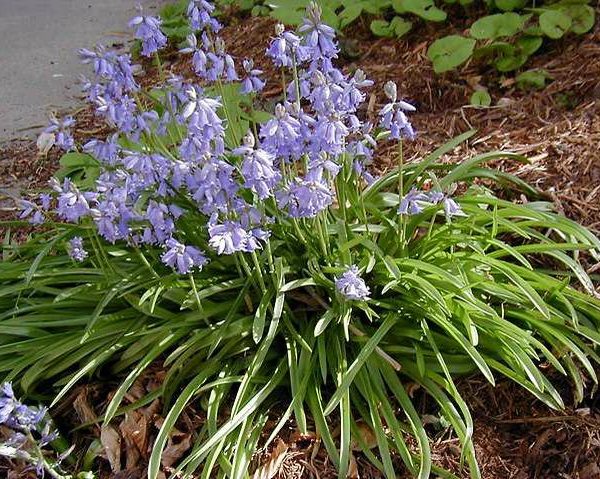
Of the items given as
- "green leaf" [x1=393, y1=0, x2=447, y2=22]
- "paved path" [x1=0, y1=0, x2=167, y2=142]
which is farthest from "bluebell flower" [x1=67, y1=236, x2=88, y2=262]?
"green leaf" [x1=393, y1=0, x2=447, y2=22]

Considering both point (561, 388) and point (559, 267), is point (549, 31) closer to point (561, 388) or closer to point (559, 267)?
point (559, 267)

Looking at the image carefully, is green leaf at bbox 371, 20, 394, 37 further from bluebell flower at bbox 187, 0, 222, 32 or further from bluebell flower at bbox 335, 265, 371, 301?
bluebell flower at bbox 335, 265, 371, 301

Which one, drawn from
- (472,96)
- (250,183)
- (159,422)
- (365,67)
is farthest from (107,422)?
(365,67)

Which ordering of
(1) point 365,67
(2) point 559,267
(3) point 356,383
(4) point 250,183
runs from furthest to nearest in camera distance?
(1) point 365,67
(2) point 559,267
(3) point 356,383
(4) point 250,183

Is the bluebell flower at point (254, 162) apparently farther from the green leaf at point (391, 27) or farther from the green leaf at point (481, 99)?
the green leaf at point (391, 27)

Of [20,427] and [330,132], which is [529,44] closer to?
[330,132]

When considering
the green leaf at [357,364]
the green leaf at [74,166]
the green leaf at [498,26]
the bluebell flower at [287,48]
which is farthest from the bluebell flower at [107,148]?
the green leaf at [498,26]

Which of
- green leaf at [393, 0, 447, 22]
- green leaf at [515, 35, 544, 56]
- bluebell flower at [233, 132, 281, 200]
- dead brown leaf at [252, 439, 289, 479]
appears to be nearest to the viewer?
bluebell flower at [233, 132, 281, 200]
